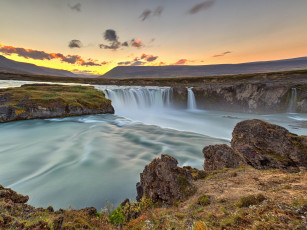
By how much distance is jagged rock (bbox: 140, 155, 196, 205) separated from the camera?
4504 millimetres

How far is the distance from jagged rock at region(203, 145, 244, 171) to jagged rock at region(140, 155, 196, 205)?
1921mm

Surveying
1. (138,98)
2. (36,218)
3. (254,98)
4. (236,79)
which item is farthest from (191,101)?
(36,218)

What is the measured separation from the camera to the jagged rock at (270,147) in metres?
6.25

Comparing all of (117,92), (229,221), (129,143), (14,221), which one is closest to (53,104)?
(129,143)

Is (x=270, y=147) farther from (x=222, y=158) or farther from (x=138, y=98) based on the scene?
(x=138, y=98)

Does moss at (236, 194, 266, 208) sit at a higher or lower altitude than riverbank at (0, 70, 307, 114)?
higher

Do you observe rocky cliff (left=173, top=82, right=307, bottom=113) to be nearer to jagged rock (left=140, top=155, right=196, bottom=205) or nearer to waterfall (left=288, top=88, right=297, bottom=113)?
waterfall (left=288, top=88, right=297, bottom=113)

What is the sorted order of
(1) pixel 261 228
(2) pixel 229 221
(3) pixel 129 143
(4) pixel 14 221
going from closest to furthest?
1. (1) pixel 261 228
2. (2) pixel 229 221
3. (4) pixel 14 221
4. (3) pixel 129 143

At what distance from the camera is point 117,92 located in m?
35.7

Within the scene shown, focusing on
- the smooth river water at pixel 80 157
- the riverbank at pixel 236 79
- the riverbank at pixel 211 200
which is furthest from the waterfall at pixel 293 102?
the riverbank at pixel 211 200

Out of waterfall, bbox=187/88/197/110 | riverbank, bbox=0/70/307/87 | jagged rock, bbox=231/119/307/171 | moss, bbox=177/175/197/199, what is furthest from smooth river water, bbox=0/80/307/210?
riverbank, bbox=0/70/307/87

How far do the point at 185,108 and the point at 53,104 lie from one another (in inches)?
1232

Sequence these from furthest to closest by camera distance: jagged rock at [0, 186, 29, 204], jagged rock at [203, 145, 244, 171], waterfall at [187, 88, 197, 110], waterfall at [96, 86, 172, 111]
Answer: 1. waterfall at [187, 88, 197, 110]
2. waterfall at [96, 86, 172, 111]
3. jagged rock at [203, 145, 244, 171]
4. jagged rock at [0, 186, 29, 204]

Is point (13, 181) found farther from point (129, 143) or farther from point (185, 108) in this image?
point (185, 108)
